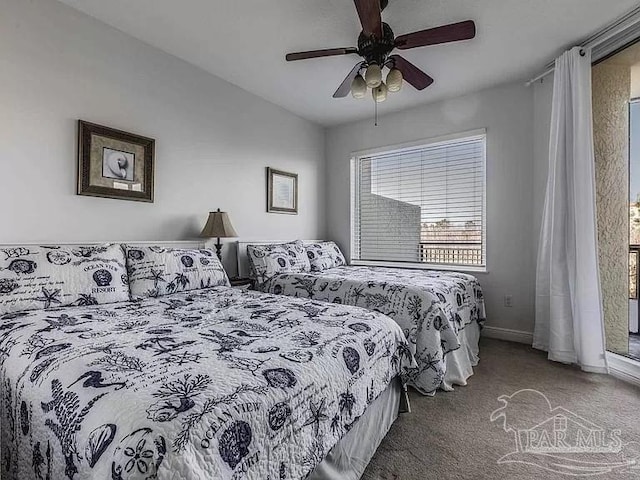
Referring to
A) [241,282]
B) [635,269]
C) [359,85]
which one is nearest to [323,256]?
[241,282]

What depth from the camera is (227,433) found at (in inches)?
31.9

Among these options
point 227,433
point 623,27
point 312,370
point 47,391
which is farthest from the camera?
point 623,27

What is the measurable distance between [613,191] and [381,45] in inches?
86.3

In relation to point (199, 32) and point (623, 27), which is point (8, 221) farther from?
point (623, 27)

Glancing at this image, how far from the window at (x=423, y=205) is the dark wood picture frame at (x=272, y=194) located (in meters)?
0.83

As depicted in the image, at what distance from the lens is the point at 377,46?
2100 millimetres

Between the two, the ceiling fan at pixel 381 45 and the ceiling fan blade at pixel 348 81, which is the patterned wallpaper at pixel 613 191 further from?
the ceiling fan blade at pixel 348 81

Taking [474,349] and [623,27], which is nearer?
[623,27]

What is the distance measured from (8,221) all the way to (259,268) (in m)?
1.76

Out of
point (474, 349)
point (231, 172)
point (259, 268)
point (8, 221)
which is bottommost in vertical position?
point (474, 349)

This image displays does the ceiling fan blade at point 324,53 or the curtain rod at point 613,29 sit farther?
the curtain rod at point 613,29

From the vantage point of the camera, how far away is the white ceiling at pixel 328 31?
221cm

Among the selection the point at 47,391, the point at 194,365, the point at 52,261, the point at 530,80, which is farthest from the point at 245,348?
the point at 530,80

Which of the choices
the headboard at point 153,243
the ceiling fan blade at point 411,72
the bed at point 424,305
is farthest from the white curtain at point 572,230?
the headboard at point 153,243
